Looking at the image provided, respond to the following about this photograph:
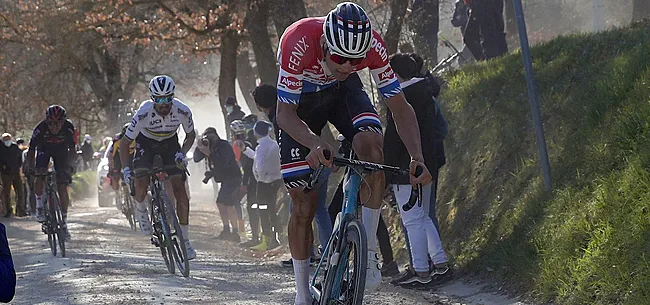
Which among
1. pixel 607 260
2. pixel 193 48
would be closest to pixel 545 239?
pixel 607 260

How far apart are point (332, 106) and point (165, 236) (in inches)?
187

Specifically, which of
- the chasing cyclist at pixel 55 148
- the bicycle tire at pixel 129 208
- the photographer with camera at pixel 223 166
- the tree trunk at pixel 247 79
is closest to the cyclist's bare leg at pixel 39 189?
the chasing cyclist at pixel 55 148

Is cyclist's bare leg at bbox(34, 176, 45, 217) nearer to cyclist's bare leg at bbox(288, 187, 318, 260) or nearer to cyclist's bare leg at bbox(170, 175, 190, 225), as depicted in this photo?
cyclist's bare leg at bbox(170, 175, 190, 225)

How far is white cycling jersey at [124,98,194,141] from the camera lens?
37.4ft

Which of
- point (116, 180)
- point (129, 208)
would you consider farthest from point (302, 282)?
point (129, 208)

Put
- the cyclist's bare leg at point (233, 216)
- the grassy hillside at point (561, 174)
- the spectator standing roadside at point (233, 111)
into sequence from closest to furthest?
the grassy hillside at point (561, 174) → the cyclist's bare leg at point (233, 216) → the spectator standing roadside at point (233, 111)

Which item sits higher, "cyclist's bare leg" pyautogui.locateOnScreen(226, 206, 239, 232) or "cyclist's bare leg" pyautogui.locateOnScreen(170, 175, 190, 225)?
"cyclist's bare leg" pyautogui.locateOnScreen(170, 175, 190, 225)

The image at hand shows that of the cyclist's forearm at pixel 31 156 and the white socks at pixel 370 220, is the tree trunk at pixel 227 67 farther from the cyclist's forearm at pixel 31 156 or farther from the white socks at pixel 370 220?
the white socks at pixel 370 220

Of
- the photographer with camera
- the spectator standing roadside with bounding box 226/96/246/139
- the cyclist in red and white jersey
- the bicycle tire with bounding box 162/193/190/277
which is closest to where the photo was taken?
the cyclist in red and white jersey

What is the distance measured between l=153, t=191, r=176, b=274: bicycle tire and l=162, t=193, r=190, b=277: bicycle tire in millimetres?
42

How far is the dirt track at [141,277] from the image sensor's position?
9062 millimetres

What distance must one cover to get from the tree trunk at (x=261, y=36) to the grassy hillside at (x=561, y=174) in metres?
7.19

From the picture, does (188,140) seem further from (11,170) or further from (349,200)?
(11,170)

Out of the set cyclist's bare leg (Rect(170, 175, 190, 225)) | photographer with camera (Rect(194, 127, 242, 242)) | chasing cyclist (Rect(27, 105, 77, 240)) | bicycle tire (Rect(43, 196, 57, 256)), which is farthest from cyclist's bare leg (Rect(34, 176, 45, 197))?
cyclist's bare leg (Rect(170, 175, 190, 225))
